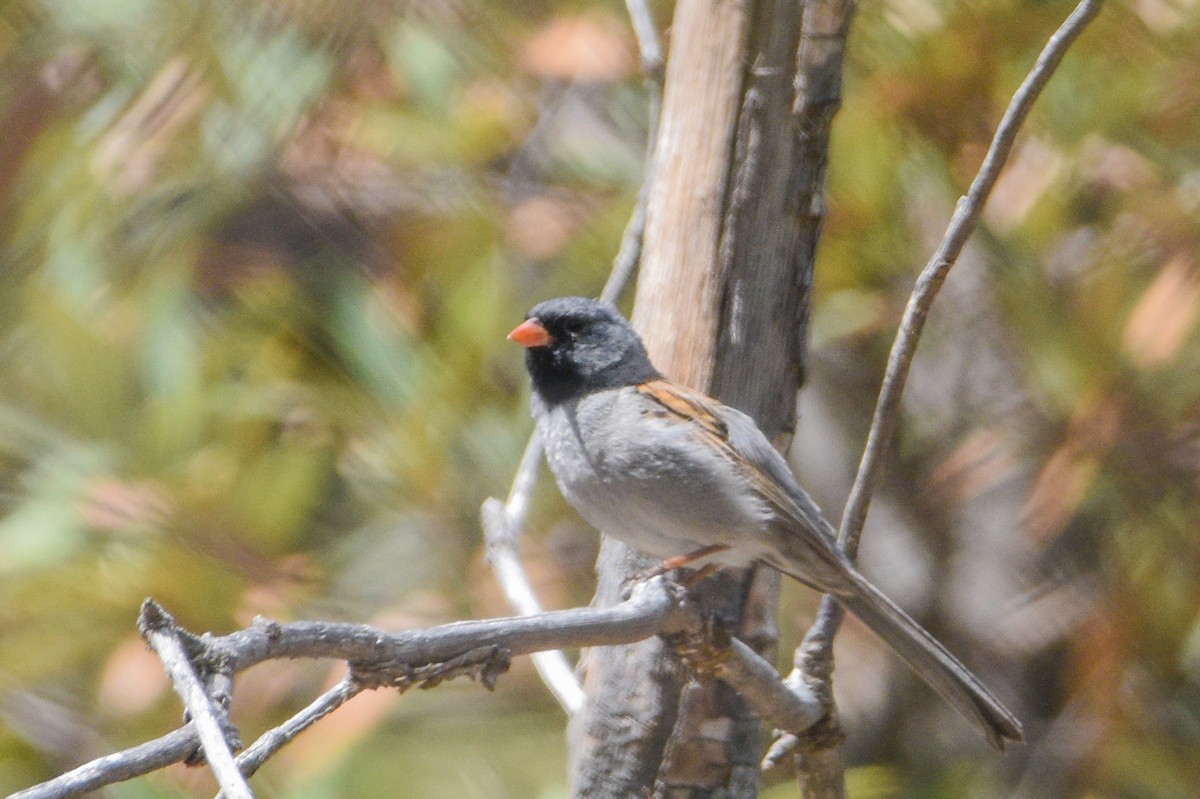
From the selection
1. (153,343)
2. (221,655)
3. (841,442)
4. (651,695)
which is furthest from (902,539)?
(221,655)

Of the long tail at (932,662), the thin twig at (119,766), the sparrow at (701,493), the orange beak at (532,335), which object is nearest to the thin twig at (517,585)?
the sparrow at (701,493)

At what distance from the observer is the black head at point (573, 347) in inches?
79.0

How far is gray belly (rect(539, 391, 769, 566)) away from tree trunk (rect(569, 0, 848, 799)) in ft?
0.29

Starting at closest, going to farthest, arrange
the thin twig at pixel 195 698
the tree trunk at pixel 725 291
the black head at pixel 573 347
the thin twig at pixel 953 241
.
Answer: the thin twig at pixel 195 698 → the thin twig at pixel 953 241 → the tree trunk at pixel 725 291 → the black head at pixel 573 347

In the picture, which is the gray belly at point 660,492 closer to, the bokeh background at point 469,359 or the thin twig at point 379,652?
the thin twig at point 379,652

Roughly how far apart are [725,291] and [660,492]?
0.31 metres

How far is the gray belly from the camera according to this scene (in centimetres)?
181

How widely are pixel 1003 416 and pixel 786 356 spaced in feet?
4.14

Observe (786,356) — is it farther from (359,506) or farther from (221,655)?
(359,506)

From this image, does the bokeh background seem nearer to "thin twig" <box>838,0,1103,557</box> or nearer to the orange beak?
→ the orange beak

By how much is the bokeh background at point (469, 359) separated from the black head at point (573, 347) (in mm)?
486

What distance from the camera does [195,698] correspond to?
768mm

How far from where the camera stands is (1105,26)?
2.40 m

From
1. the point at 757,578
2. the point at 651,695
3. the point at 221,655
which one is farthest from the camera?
the point at 757,578
